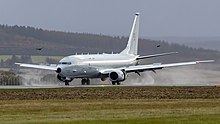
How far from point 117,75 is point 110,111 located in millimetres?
47737

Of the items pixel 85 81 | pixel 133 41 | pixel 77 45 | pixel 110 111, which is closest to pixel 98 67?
pixel 85 81

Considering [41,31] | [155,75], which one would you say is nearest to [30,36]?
[41,31]

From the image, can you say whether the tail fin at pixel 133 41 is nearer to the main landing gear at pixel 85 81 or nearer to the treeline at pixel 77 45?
the treeline at pixel 77 45

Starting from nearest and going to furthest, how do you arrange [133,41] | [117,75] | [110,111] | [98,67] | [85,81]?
[110,111] → [117,75] → [85,81] → [98,67] → [133,41]

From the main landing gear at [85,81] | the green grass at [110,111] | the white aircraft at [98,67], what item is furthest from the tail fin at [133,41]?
the green grass at [110,111]

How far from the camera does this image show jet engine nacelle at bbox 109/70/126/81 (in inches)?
3595

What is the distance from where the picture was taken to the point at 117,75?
91500 millimetres

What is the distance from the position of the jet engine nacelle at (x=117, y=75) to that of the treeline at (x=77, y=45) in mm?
17533

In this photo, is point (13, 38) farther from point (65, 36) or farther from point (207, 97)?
point (207, 97)

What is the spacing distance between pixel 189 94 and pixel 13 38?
137181 millimetres

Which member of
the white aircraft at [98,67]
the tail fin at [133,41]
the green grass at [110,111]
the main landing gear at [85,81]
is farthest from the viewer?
the tail fin at [133,41]

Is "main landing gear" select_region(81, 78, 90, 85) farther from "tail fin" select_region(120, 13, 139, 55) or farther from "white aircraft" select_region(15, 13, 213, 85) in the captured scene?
"tail fin" select_region(120, 13, 139, 55)

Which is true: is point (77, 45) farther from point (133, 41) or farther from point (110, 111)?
point (110, 111)

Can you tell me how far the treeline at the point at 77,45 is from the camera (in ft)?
406
